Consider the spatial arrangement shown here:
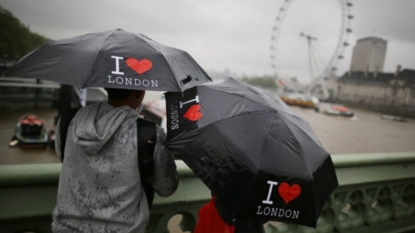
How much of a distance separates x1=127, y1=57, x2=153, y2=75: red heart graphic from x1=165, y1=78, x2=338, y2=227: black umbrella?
0.68ft

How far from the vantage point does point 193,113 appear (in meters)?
1.27

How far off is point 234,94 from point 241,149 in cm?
34

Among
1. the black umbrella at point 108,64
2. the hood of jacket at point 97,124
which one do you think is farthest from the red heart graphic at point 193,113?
the hood of jacket at point 97,124

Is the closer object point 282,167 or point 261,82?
point 282,167

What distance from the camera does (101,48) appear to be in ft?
3.89

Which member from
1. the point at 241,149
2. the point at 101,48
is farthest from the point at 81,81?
the point at 241,149

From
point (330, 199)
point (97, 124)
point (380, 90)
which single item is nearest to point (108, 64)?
point (97, 124)

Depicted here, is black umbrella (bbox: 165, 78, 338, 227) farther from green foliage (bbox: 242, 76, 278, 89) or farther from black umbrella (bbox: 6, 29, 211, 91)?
green foliage (bbox: 242, 76, 278, 89)

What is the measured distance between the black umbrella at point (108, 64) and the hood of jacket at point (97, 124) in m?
0.09

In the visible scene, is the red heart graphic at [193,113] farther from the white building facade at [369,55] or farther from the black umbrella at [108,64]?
the white building facade at [369,55]

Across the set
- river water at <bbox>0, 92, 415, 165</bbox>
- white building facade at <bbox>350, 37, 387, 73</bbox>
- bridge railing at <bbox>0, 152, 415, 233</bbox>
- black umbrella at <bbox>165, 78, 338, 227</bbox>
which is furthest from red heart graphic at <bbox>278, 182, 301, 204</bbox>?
white building facade at <bbox>350, 37, 387, 73</bbox>

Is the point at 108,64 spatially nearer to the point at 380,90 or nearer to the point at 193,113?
the point at 193,113

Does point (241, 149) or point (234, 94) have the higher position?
point (234, 94)

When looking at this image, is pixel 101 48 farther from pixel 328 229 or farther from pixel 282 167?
pixel 328 229
